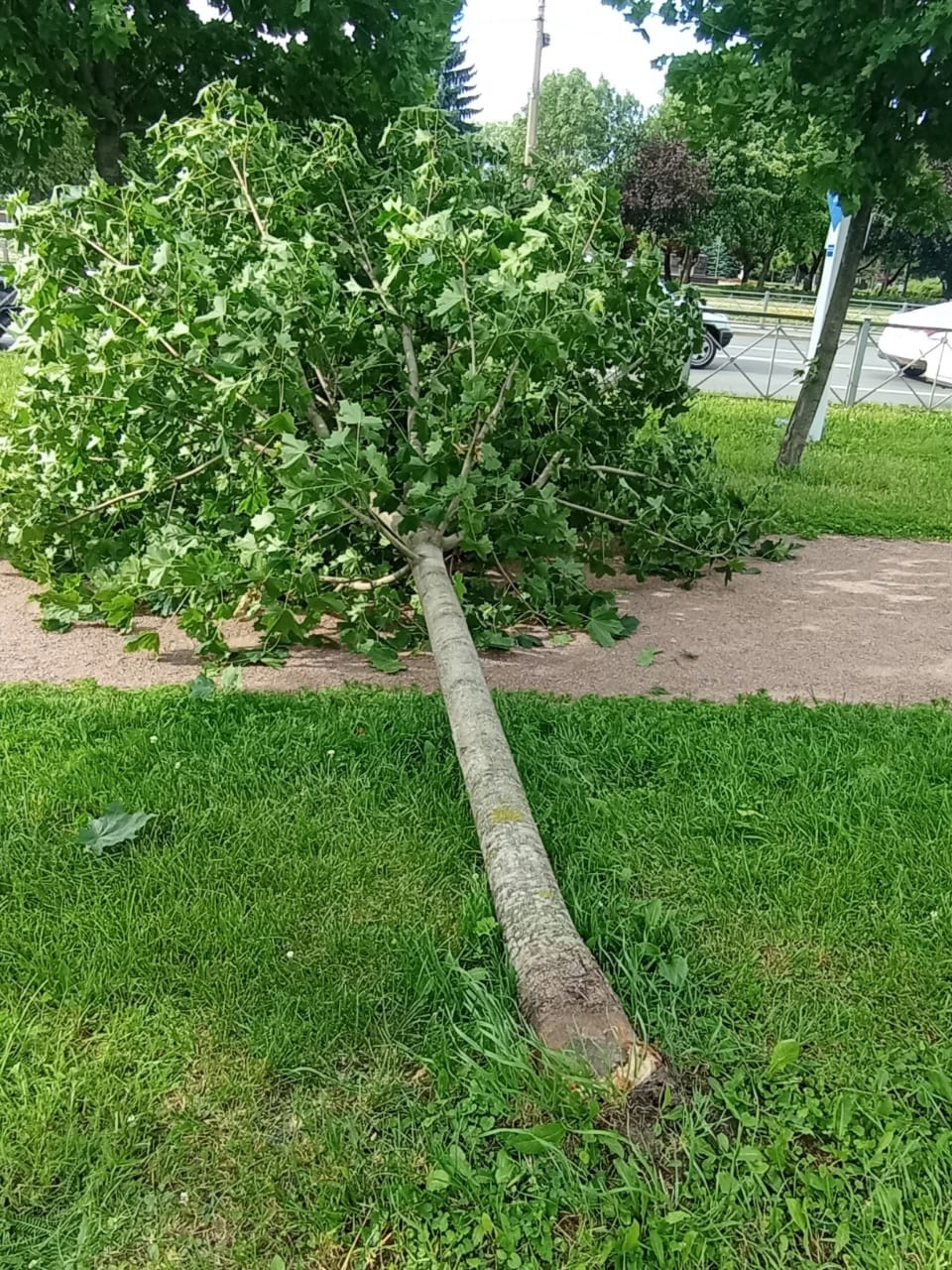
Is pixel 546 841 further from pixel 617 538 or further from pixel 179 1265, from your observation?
pixel 617 538

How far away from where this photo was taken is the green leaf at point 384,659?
389cm

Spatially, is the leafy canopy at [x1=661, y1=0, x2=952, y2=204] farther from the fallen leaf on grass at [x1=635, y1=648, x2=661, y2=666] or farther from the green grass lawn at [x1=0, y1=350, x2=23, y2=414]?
the green grass lawn at [x1=0, y1=350, x2=23, y2=414]

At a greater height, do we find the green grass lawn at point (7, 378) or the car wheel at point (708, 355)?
the green grass lawn at point (7, 378)

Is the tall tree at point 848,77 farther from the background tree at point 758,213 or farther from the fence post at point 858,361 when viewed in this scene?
the background tree at point 758,213

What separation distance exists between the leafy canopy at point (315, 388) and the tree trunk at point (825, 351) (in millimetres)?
3480

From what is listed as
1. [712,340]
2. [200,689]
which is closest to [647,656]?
[200,689]

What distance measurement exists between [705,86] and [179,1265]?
7.74 metres

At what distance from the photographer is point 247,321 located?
3375 millimetres

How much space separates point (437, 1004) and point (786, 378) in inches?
657

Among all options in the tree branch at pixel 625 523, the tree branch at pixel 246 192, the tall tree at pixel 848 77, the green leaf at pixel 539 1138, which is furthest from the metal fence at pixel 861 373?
the green leaf at pixel 539 1138

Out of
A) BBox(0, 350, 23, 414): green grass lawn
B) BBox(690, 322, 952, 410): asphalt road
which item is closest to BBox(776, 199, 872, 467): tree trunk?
Result: BBox(690, 322, 952, 410): asphalt road

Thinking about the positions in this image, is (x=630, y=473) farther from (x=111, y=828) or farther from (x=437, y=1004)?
(x=437, y=1004)

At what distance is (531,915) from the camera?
7.01ft

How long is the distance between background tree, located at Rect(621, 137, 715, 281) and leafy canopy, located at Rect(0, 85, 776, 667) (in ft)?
132
